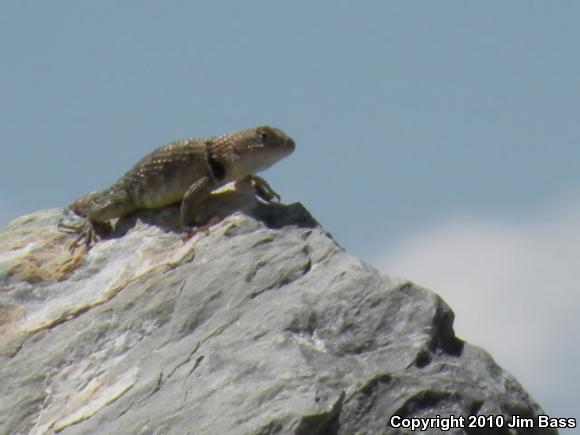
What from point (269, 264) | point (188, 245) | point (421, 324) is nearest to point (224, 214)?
point (188, 245)

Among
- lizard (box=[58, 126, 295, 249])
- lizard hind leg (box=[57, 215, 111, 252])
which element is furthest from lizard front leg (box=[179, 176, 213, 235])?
lizard hind leg (box=[57, 215, 111, 252])

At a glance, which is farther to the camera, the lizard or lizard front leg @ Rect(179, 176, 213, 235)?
the lizard

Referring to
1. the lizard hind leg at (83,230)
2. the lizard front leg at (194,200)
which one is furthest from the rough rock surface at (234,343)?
the lizard hind leg at (83,230)

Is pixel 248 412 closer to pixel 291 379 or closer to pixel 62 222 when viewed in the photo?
pixel 291 379

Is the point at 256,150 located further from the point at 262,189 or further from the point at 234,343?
the point at 234,343

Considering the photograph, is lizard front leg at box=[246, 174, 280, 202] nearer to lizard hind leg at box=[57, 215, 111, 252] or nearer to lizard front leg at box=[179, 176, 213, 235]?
lizard front leg at box=[179, 176, 213, 235]

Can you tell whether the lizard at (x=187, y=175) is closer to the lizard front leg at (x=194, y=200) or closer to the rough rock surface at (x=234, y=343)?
the lizard front leg at (x=194, y=200)
